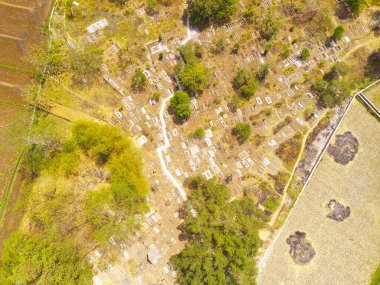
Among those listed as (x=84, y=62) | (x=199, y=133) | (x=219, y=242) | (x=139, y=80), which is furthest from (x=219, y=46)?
(x=219, y=242)

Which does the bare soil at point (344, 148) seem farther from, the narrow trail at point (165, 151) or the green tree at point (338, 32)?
the narrow trail at point (165, 151)

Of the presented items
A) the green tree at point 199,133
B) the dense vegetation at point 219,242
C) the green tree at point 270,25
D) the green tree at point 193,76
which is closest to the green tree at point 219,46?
the green tree at point 193,76

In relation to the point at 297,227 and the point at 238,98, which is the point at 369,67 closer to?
the point at 238,98

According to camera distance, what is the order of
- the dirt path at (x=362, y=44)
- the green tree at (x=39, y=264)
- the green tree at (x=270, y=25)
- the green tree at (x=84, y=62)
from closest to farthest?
1. the green tree at (x=39, y=264)
2. the green tree at (x=84, y=62)
3. the green tree at (x=270, y=25)
4. the dirt path at (x=362, y=44)

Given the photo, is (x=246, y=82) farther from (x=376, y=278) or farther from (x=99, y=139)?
(x=376, y=278)

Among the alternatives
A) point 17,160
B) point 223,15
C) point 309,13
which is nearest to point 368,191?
point 309,13

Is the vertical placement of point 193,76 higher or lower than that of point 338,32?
higher

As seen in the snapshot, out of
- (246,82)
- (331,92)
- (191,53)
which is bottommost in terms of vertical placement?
(331,92)
